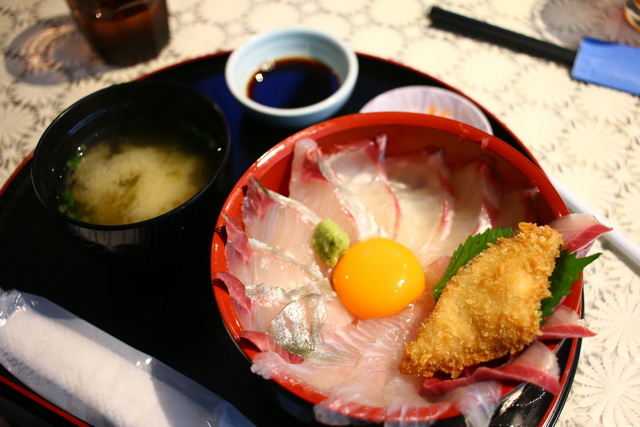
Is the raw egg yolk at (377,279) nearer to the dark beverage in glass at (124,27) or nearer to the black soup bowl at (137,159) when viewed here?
the black soup bowl at (137,159)

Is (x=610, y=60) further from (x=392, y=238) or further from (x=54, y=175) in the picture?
(x=54, y=175)

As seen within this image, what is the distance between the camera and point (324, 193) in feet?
4.48

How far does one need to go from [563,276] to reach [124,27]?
2.06 meters

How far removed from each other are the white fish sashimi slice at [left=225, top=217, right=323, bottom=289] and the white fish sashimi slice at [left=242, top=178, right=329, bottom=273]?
0.16 feet

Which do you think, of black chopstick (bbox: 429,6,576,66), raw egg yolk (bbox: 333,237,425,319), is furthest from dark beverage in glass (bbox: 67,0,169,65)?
raw egg yolk (bbox: 333,237,425,319)

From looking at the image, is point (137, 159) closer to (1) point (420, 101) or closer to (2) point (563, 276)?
(1) point (420, 101)

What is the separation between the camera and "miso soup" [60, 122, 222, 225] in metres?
1.51

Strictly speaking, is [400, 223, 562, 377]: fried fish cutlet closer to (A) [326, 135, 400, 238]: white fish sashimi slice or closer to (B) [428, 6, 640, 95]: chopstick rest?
(A) [326, 135, 400, 238]: white fish sashimi slice

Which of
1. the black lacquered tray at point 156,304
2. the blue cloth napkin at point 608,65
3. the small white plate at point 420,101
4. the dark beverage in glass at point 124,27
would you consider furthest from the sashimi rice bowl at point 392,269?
the dark beverage in glass at point 124,27

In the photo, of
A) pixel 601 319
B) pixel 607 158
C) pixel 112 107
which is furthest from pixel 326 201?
pixel 607 158

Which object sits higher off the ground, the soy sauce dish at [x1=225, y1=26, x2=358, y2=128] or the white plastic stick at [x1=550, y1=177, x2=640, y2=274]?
the soy sauce dish at [x1=225, y1=26, x2=358, y2=128]

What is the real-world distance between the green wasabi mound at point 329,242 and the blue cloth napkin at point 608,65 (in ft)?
4.98

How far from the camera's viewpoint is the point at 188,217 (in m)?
1.31

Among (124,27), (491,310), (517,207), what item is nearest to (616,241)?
(517,207)
